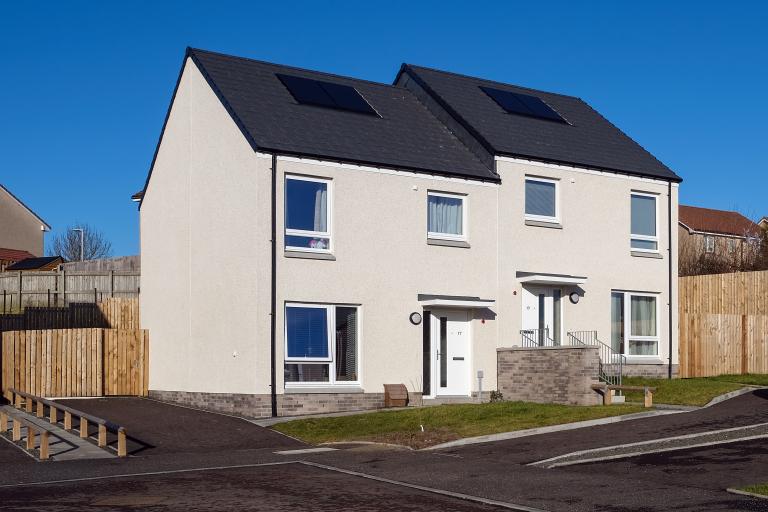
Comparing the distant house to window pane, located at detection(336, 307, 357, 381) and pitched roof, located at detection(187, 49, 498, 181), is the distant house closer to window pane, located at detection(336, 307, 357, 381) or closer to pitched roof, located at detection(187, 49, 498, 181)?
pitched roof, located at detection(187, 49, 498, 181)

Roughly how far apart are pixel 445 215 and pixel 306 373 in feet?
18.2

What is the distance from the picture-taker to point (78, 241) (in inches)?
3356

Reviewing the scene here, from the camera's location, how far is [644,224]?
28.7 meters

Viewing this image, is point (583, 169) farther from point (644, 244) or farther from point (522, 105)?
point (522, 105)

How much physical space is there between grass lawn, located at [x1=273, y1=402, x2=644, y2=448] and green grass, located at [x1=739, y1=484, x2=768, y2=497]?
6.53 m

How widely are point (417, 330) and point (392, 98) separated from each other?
7613mm

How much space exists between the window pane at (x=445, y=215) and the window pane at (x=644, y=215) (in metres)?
5.93

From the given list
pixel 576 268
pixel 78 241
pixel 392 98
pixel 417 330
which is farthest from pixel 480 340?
pixel 78 241

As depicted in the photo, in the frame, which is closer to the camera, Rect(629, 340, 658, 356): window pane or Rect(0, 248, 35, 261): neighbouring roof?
Rect(629, 340, 658, 356): window pane

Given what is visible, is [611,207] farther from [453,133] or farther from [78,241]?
[78,241]

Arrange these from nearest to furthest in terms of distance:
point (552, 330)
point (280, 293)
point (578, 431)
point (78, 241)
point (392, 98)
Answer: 1. point (578, 431)
2. point (280, 293)
3. point (552, 330)
4. point (392, 98)
5. point (78, 241)

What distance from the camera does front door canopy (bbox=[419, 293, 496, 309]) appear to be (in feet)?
79.0

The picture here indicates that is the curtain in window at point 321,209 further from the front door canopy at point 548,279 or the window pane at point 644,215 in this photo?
the window pane at point 644,215

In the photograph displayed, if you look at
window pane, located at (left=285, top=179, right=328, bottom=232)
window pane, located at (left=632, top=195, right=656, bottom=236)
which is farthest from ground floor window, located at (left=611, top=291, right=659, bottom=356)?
window pane, located at (left=285, top=179, right=328, bottom=232)
